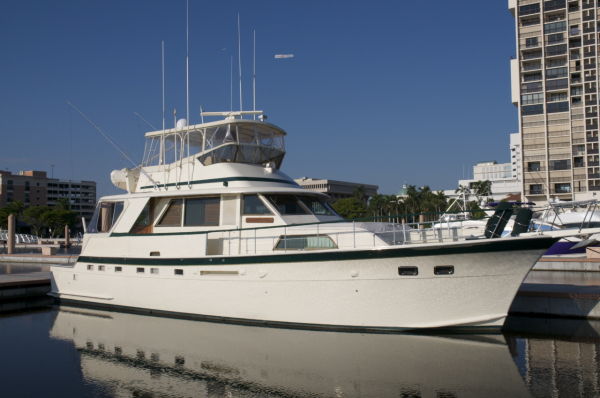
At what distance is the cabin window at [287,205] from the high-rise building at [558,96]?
43320 mm

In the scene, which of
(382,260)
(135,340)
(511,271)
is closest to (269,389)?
(382,260)

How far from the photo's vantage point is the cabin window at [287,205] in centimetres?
1263

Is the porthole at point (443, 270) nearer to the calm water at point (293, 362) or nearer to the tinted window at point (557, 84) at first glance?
the calm water at point (293, 362)

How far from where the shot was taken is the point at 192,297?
12430 millimetres

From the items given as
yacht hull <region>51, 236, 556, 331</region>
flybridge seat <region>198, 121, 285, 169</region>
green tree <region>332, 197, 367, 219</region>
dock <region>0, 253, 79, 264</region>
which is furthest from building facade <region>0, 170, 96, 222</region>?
yacht hull <region>51, 236, 556, 331</region>

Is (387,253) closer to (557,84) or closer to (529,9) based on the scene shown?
(557,84)

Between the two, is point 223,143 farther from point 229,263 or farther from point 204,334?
point 204,334

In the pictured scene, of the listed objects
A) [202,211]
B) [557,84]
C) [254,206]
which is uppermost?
[557,84]

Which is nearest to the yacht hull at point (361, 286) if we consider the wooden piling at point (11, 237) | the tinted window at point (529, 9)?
the wooden piling at point (11, 237)

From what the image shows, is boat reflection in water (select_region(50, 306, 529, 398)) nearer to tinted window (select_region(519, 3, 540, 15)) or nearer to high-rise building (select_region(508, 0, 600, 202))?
high-rise building (select_region(508, 0, 600, 202))

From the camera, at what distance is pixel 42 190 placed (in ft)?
363

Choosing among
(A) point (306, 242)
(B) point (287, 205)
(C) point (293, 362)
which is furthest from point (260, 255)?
(C) point (293, 362)

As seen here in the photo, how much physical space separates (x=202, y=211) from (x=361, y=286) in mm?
4867

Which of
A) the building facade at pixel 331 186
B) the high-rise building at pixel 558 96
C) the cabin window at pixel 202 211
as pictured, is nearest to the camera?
the cabin window at pixel 202 211
